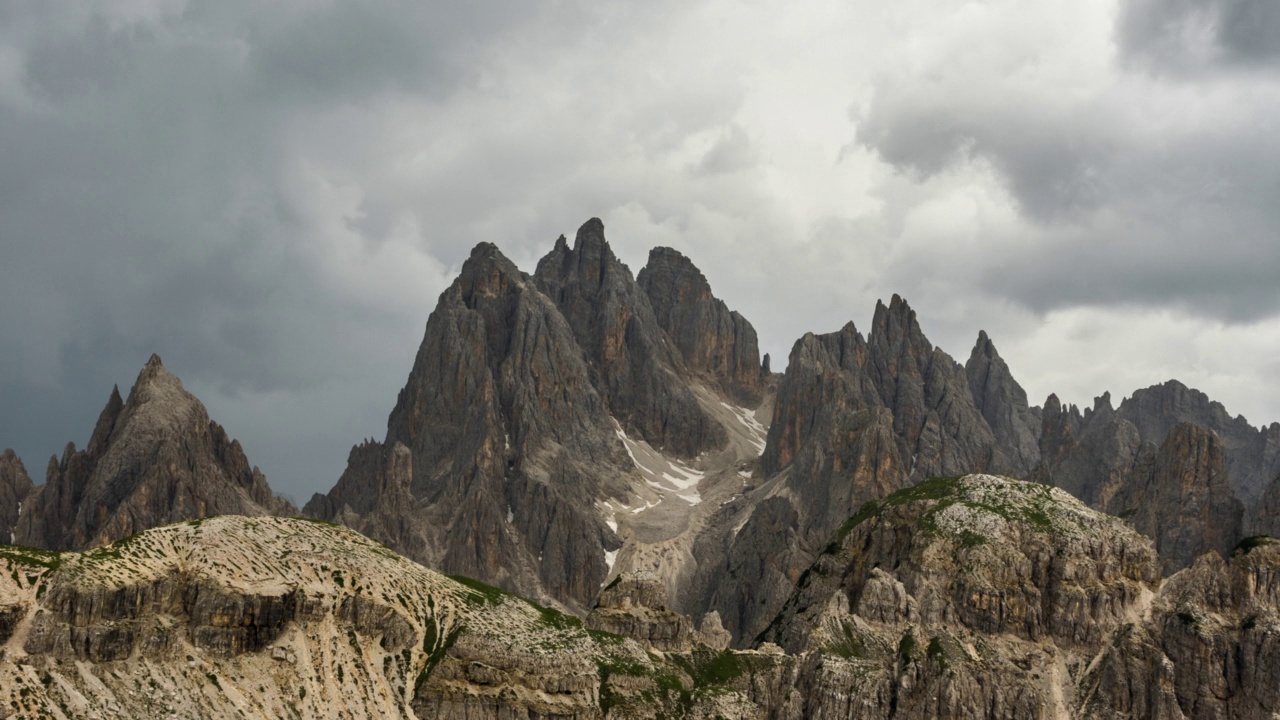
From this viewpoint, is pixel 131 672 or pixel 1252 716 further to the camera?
pixel 1252 716

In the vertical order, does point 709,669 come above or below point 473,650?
above

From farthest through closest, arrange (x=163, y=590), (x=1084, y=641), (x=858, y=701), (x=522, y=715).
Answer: (x=1084, y=641) → (x=858, y=701) → (x=522, y=715) → (x=163, y=590)

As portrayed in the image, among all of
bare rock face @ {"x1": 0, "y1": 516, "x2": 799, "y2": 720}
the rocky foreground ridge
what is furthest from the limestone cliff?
bare rock face @ {"x1": 0, "y1": 516, "x2": 799, "y2": 720}

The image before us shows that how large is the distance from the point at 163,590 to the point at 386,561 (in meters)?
39.2

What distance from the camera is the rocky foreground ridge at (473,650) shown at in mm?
149375

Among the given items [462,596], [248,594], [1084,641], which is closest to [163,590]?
[248,594]

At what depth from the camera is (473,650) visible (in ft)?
579

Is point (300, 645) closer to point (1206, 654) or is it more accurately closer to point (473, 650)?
point (473, 650)

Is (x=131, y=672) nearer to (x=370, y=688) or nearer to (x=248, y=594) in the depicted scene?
(x=248, y=594)

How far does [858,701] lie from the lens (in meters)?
185

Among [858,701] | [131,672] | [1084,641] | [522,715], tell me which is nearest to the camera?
[131,672]

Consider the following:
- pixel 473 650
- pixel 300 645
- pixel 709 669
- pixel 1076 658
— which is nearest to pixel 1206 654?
pixel 1076 658

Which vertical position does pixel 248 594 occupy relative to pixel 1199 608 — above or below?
below

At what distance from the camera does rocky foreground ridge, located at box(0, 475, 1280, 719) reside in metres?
149
